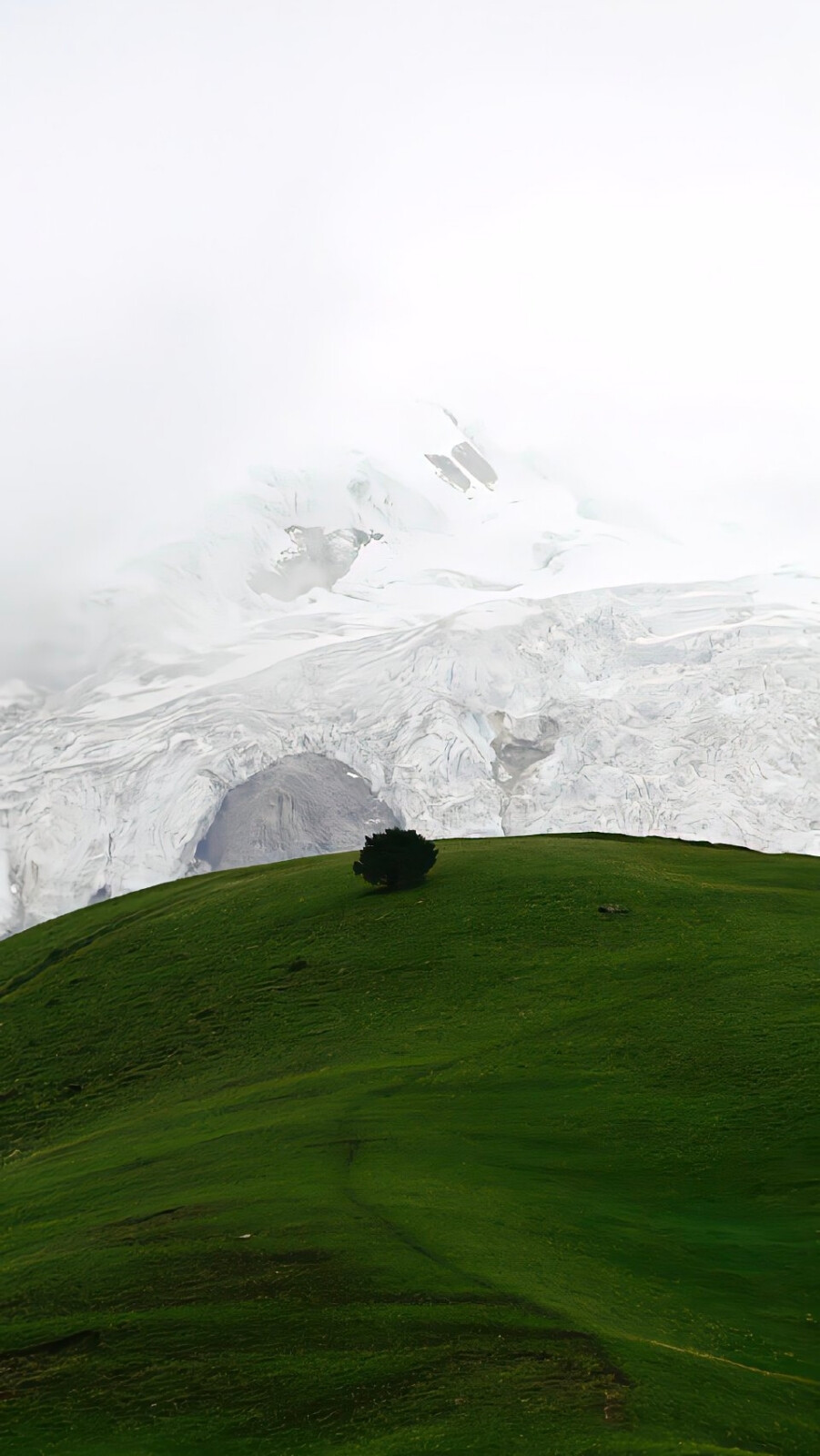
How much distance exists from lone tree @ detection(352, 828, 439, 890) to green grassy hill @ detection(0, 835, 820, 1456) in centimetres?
70

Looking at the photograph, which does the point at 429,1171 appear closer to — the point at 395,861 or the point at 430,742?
the point at 395,861

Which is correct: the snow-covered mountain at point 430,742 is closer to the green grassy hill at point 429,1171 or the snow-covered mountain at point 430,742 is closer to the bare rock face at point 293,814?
the bare rock face at point 293,814

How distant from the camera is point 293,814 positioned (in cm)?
12950

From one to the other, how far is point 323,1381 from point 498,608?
142 meters

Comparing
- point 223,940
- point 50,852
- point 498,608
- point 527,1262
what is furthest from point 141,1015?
point 498,608

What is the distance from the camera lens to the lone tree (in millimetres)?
30125

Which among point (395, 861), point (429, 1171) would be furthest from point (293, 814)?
point (429, 1171)

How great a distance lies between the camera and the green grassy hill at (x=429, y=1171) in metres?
10.5

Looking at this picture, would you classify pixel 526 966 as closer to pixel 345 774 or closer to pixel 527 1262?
pixel 527 1262

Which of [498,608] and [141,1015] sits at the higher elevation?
[498,608]

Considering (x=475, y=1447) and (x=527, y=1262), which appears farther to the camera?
(x=527, y=1262)

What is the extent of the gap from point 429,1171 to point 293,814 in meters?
115

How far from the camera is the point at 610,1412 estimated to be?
32.1 feet

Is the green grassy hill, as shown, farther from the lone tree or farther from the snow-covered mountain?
the snow-covered mountain
